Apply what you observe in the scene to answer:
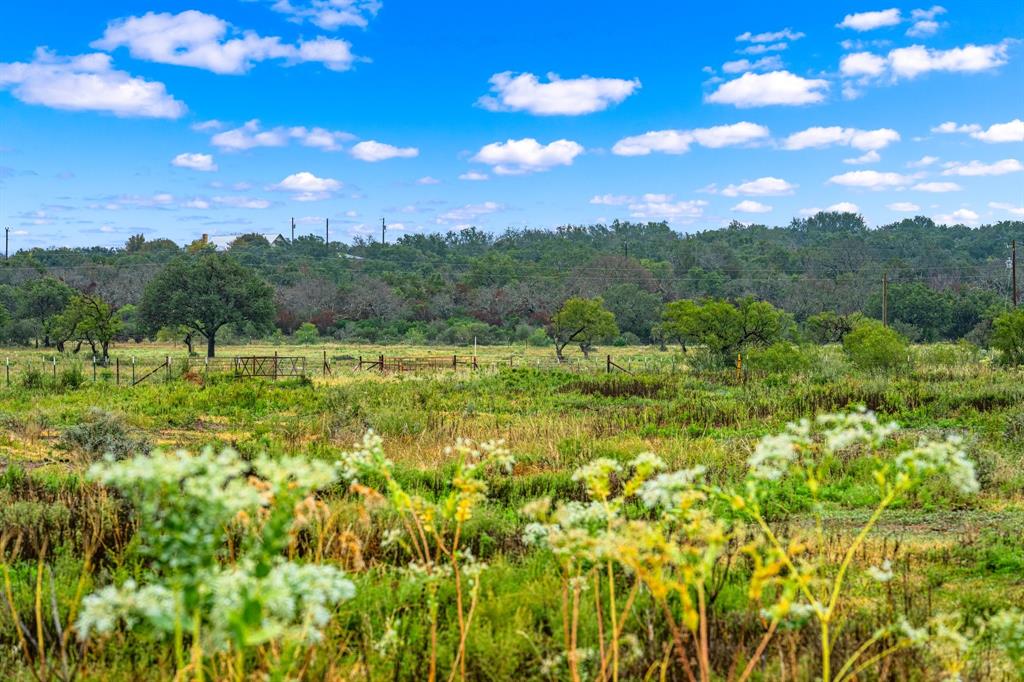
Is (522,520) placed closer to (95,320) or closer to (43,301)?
(95,320)

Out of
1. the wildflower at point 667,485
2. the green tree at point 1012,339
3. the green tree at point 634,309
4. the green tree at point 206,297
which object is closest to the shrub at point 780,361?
the green tree at point 1012,339

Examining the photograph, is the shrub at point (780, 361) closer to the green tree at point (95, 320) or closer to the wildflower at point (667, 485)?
the wildflower at point (667, 485)

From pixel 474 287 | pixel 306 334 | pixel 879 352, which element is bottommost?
pixel 879 352

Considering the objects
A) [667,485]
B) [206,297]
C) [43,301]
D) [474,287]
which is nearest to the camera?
[667,485]

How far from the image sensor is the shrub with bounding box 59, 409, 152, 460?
486 inches

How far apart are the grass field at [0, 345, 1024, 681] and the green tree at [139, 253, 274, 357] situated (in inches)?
805

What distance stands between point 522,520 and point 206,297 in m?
43.7

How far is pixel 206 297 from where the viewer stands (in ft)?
157

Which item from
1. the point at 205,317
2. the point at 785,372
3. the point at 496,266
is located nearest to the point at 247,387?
the point at 785,372

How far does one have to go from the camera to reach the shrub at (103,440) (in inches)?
486

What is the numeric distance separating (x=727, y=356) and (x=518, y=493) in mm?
23787

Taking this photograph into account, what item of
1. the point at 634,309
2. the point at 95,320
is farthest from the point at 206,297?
the point at 634,309

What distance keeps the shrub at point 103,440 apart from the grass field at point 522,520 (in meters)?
0.08

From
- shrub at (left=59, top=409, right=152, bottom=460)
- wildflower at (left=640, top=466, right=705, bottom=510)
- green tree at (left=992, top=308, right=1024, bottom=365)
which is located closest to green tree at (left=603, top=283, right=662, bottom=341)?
green tree at (left=992, top=308, right=1024, bottom=365)
